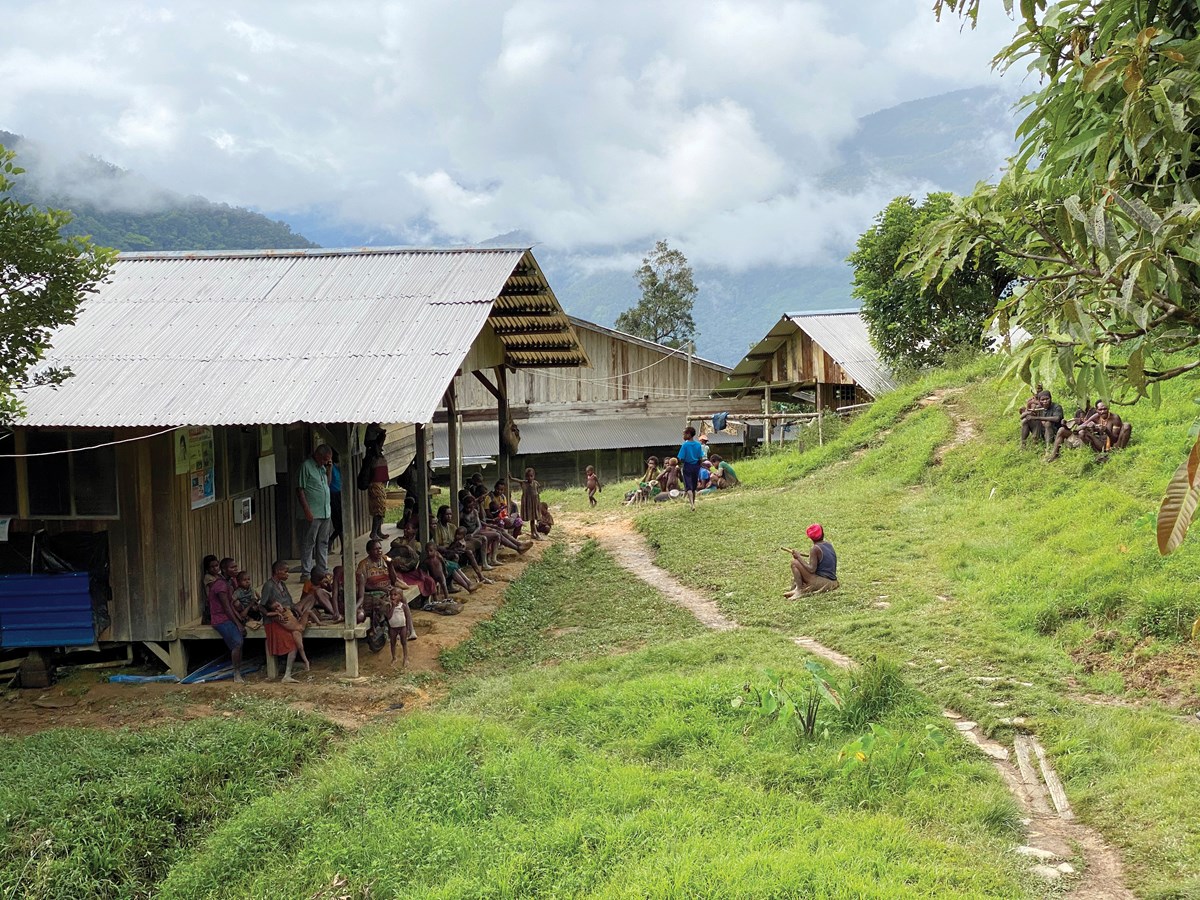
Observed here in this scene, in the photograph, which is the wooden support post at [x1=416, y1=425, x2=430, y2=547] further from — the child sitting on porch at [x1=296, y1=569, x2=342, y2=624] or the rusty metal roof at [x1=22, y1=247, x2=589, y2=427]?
the child sitting on porch at [x1=296, y1=569, x2=342, y2=624]

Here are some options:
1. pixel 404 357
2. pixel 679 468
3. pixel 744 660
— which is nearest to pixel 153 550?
pixel 404 357

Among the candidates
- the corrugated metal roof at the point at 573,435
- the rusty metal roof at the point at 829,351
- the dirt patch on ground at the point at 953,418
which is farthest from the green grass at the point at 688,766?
the corrugated metal roof at the point at 573,435

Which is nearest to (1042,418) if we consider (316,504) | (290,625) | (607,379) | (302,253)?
(316,504)

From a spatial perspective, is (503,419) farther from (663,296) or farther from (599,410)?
(663,296)

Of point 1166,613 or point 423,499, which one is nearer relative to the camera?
point 1166,613

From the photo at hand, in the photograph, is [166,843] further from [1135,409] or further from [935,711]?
[1135,409]

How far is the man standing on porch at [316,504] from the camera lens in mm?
11516

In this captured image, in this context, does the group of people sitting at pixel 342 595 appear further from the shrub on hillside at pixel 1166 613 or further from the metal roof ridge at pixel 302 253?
the shrub on hillside at pixel 1166 613

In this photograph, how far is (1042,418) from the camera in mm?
16484

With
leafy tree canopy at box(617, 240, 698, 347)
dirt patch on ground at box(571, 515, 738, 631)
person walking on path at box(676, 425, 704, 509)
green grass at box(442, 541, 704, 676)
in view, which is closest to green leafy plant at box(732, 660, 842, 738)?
green grass at box(442, 541, 704, 676)

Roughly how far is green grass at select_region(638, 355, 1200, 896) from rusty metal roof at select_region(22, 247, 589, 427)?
4519mm

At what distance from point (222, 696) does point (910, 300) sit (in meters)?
19.6

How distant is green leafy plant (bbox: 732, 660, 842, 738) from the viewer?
7.52 metres

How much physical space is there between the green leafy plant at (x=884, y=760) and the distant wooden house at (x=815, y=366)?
19438 millimetres
